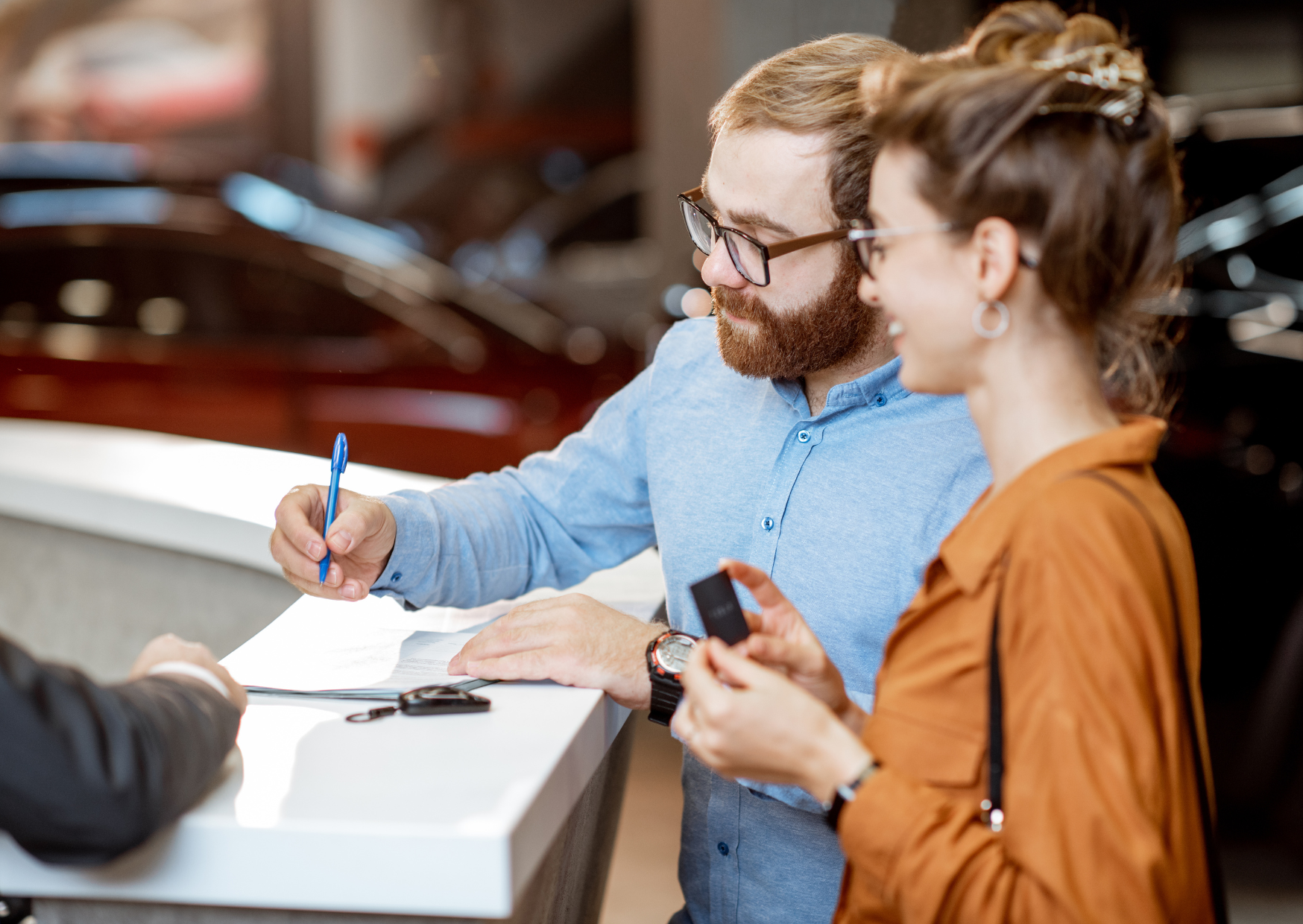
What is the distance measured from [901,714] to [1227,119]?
12.2ft

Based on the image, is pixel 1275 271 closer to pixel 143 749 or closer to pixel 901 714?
pixel 901 714

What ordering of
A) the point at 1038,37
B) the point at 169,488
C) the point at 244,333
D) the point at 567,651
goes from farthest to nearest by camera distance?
the point at 244,333, the point at 169,488, the point at 567,651, the point at 1038,37

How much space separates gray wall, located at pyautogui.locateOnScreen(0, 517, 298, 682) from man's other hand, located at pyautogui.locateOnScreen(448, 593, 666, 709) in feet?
3.06

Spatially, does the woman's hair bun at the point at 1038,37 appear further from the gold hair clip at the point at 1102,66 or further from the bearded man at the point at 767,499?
the bearded man at the point at 767,499

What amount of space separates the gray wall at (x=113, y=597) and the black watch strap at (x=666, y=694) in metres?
1.05

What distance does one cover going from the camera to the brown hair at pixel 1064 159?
914 mm

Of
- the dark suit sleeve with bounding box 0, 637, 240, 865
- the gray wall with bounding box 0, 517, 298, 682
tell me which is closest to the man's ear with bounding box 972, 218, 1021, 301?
the dark suit sleeve with bounding box 0, 637, 240, 865

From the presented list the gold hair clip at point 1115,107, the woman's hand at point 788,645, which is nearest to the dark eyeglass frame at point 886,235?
the gold hair clip at point 1115,107

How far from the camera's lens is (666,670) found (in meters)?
1.32

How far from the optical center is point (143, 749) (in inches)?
34.8

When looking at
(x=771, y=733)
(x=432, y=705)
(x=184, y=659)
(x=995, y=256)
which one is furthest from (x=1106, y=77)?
(x=184, y=659)

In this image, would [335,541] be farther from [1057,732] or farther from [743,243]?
[1057,732]

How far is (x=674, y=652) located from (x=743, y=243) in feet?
1.73

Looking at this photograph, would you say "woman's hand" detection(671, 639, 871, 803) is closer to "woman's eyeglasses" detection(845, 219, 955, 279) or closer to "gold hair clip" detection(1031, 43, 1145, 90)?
"woman's eyeglasses" detection(845, 219, 955, 279)
